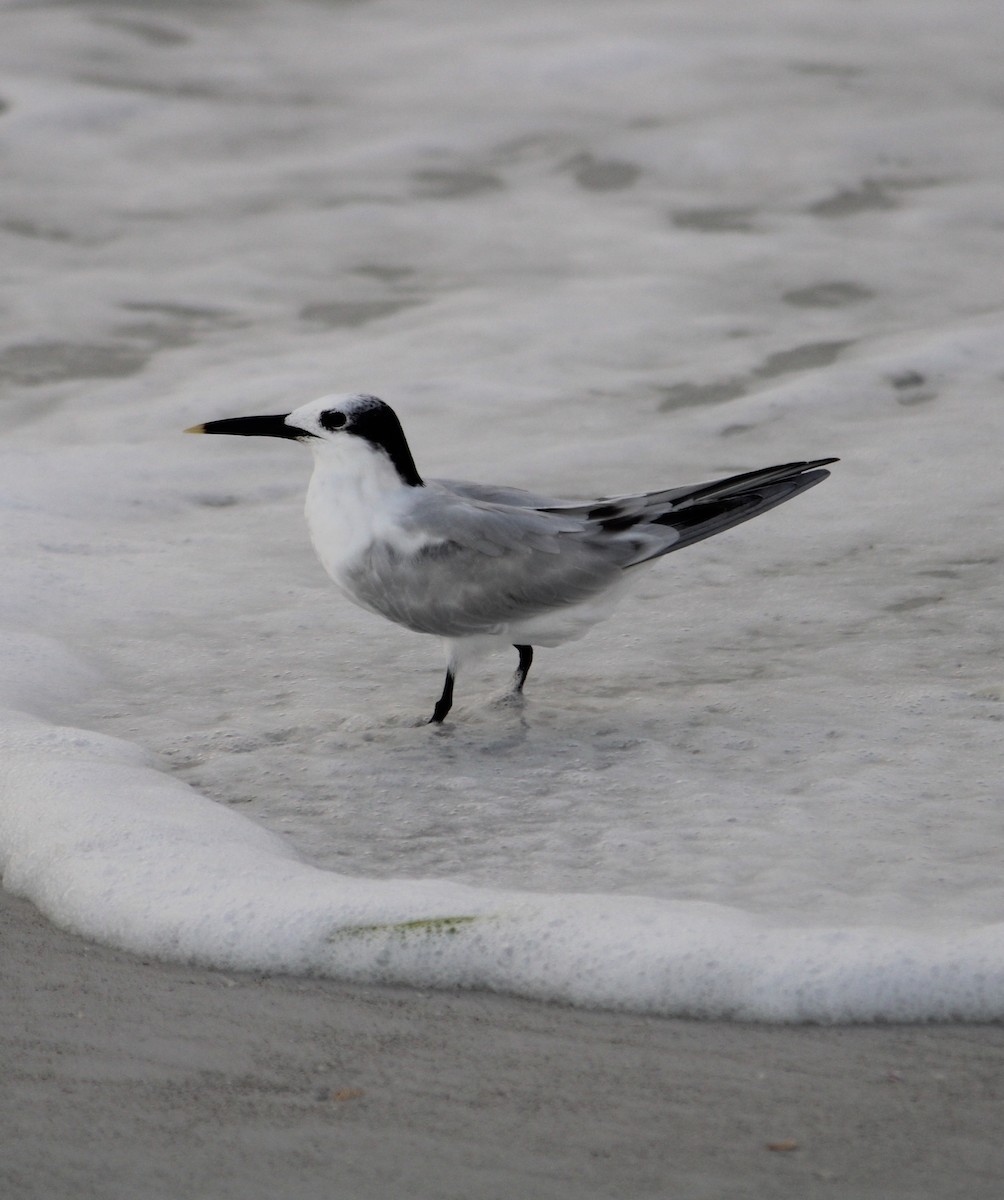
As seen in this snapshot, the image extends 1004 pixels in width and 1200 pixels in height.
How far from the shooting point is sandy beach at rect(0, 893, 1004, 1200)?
2.04 meters

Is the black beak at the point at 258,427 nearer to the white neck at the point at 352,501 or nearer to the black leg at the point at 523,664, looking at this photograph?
the white neck at the point at 352,501

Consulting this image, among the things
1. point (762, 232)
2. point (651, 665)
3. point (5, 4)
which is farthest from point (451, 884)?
point (5, 4)

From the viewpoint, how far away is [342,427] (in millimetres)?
3736

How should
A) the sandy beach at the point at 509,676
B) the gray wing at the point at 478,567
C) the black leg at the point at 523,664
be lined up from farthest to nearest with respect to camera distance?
the black leg at the point at 523,664 → the gray wing at the point at 478,567 → the sandy beach at the point at 509,676

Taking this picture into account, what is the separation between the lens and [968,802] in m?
3.21

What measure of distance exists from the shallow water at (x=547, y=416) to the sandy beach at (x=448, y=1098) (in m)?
0.12

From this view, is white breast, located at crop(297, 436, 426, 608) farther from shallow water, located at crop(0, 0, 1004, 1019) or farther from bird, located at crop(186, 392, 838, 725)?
shallow water, located at crop(0, 0, 1004, 1019)

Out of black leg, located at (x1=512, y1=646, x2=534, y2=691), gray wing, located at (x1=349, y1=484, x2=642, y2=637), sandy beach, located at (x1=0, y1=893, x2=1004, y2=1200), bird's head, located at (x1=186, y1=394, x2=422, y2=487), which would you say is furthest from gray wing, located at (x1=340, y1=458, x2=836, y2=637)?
sandy beach, located at (x1=0, y1=893, x2=1004, y2=1200)

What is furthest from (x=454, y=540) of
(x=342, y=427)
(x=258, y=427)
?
(x=258, y=427)

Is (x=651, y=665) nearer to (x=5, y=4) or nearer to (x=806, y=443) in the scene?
(x=806, y=443)

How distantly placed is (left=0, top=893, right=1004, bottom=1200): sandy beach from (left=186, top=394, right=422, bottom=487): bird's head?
1439 mm

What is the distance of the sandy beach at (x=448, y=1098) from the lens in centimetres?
204

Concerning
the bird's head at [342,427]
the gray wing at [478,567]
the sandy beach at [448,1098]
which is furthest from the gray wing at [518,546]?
the sandy beach at [448,1098]

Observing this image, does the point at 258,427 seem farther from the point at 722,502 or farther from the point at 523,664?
the point at 722,502
